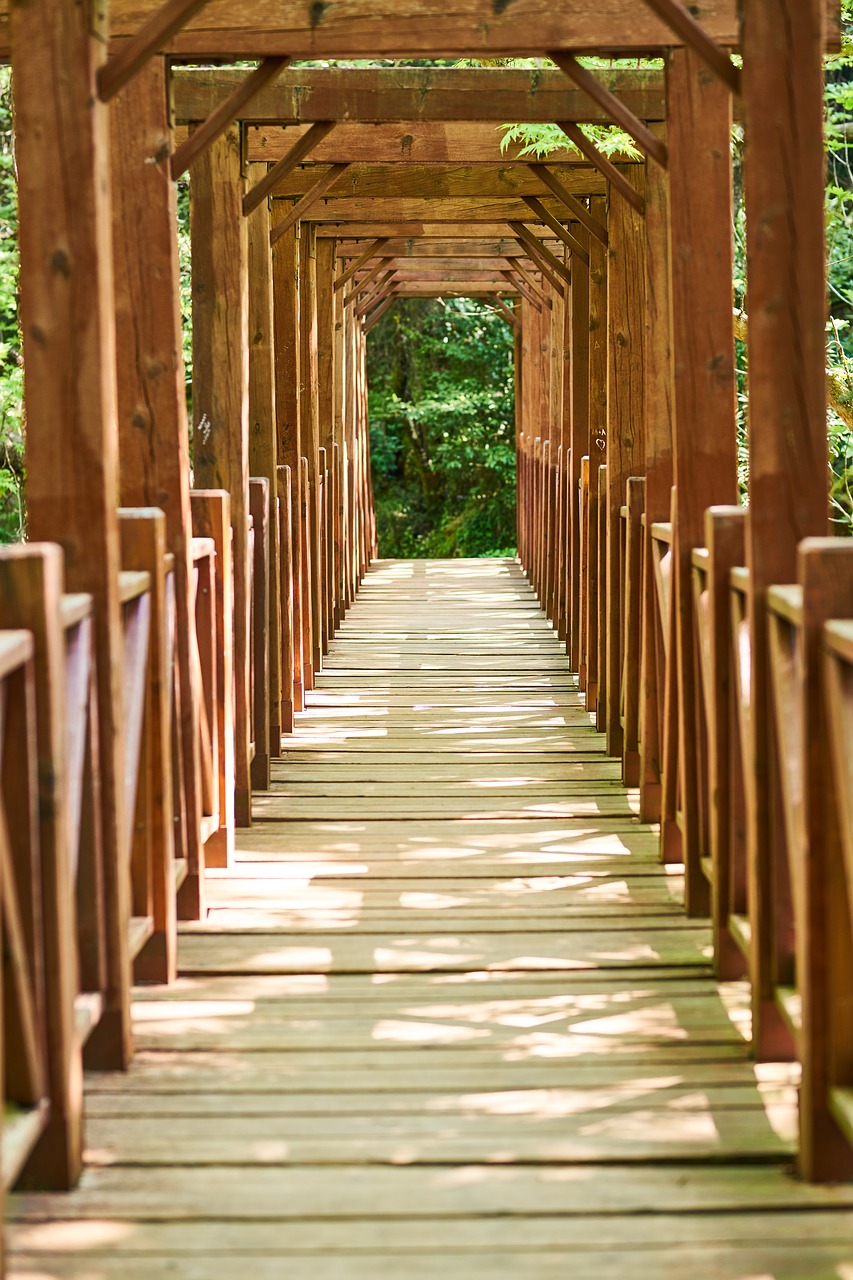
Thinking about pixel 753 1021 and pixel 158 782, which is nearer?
pixel 753 1021

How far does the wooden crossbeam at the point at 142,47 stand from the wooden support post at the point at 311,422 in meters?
5.19

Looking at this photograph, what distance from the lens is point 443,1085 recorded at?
3.11 m

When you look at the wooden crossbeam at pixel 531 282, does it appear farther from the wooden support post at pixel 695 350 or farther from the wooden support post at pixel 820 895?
the wooden support post at pixel 820 895

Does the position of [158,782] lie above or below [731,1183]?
above

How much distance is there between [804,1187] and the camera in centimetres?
268

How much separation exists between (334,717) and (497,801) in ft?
6.29

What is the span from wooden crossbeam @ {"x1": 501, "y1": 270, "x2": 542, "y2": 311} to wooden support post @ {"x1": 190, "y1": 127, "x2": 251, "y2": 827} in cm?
789

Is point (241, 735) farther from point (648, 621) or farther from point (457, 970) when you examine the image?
point (457, 970)

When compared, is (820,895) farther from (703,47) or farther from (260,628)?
(260,628)

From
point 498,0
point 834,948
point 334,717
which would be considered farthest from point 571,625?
point 834,948

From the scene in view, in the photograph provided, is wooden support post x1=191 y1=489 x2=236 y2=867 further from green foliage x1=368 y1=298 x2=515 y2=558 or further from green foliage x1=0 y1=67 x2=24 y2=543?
green foliage x1=368 y1=298 x2=515 y2=558

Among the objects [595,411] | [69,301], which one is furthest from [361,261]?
[69,301]

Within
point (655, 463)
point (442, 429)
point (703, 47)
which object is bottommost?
point (655, 463)

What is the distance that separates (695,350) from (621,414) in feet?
6.64
